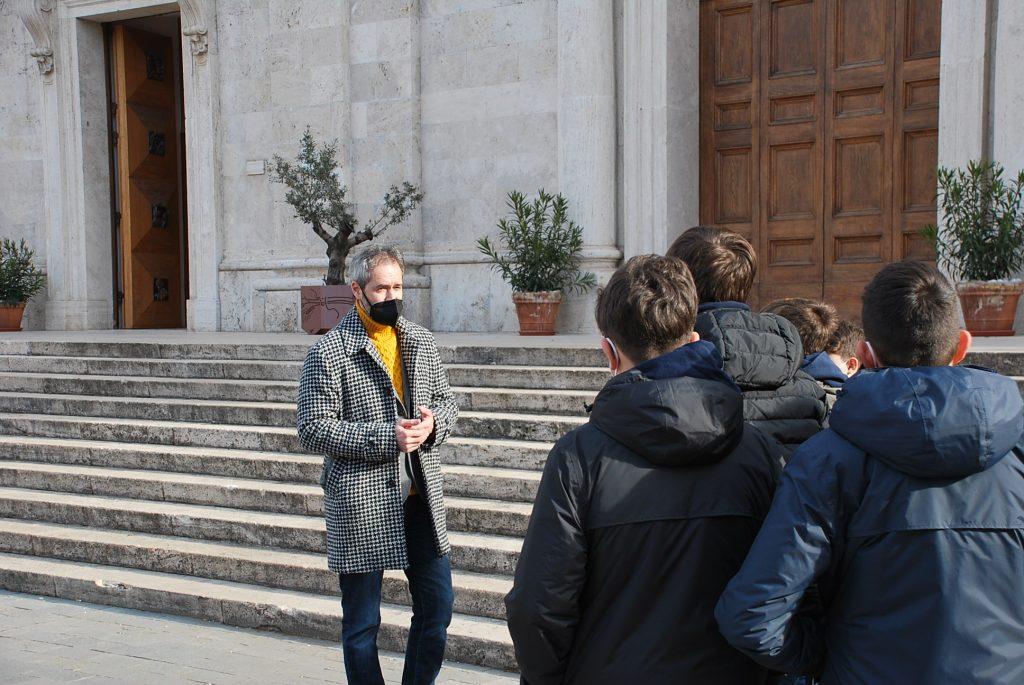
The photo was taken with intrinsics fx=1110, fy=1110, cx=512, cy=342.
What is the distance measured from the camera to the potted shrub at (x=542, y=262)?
392 inches

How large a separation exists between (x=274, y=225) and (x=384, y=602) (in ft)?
25.1

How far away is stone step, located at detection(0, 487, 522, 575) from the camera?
17.6ft

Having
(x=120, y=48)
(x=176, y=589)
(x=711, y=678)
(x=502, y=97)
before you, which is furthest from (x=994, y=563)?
(x=120, y=48)

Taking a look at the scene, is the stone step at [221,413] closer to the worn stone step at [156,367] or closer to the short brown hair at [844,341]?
the worn stone step at [156,367]

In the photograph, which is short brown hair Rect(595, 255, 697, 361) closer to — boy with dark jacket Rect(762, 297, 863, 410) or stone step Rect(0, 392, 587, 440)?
boy with dark jacket Rect(762, 297, 863, 410)

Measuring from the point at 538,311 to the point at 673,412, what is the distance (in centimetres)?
790

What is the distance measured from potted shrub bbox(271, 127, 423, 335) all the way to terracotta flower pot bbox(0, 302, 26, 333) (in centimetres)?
406

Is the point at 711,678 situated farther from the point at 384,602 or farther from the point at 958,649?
the point at 384,602

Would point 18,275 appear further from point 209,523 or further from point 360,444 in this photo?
point 360,444

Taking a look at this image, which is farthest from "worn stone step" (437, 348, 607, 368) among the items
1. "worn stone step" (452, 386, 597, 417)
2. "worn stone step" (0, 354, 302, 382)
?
"worn stone step" (0, 354, 302, 382)

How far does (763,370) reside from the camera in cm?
246

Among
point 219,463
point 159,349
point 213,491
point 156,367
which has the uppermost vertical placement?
point 159,349

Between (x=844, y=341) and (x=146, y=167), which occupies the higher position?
(x=146, y=167)

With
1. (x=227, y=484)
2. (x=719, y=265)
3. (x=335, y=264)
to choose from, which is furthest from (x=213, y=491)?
(x=719, y=265)
